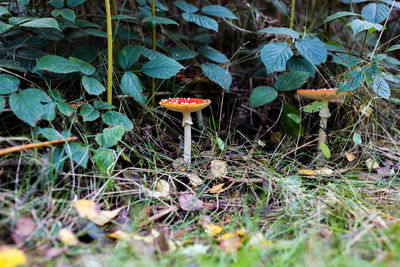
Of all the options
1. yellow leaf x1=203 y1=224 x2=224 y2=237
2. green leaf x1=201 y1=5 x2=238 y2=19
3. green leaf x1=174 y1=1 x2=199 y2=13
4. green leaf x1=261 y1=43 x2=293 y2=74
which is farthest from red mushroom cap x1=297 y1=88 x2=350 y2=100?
yellow leaf x1=203 y1=224 x2=224 y2=237

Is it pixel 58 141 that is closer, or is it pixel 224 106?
pixel 58 141

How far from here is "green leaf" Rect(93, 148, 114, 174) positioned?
61.5 inches

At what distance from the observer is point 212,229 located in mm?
1437

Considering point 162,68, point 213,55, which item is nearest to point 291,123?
point 213,55

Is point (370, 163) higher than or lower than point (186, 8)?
lower

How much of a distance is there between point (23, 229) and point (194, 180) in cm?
91

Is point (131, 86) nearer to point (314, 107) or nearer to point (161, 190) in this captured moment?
point (161, 190)

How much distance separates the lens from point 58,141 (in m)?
1.59

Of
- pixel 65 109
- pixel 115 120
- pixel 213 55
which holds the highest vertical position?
pixel 213 55

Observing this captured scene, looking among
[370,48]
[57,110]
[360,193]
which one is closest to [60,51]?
[57,110]

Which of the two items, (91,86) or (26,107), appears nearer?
(26,107)

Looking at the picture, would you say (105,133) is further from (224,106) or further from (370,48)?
(370,48)

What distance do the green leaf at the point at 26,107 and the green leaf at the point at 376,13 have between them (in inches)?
84.1

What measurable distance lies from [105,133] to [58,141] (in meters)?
0.24
